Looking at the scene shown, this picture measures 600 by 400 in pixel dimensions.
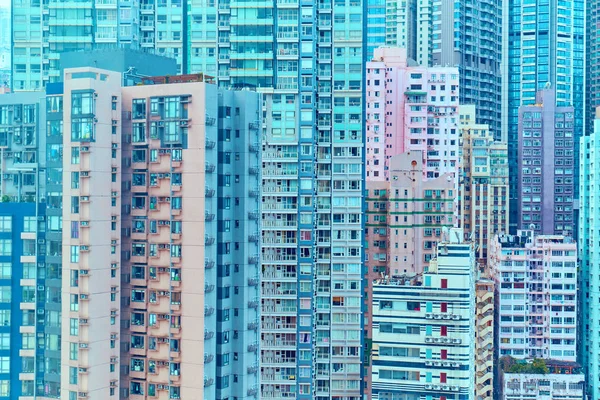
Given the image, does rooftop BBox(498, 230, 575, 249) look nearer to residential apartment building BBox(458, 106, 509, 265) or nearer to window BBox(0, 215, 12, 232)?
residential apartment building BBox(458, 106, 509, 265)

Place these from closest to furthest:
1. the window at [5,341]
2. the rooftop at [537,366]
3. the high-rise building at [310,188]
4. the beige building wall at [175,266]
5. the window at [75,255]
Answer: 1. the window at [75,255]
2. the beige building wall at [175,266]
3. the window at [5,341]
4. the high-rise building at [310,188]
5. the rooftop at [537,366]

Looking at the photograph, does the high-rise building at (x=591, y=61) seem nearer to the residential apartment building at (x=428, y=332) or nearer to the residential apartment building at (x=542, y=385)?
the residential apartment building at (x=542, y=385)

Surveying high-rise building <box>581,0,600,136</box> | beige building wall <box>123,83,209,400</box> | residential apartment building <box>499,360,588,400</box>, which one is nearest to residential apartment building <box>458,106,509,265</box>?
residential apartment building <box>499,360,588,400</box>

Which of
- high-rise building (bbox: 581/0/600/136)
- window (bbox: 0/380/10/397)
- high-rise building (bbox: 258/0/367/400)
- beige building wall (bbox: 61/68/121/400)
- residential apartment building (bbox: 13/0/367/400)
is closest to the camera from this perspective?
beige building wall (bbox: 61/68/121/400)

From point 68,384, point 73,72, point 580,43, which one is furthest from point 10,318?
point 580,43

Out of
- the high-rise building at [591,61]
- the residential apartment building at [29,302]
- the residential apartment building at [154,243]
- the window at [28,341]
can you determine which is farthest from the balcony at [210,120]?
the high-rise building at [591,61]

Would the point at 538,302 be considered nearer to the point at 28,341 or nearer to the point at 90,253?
the point at 28,341
